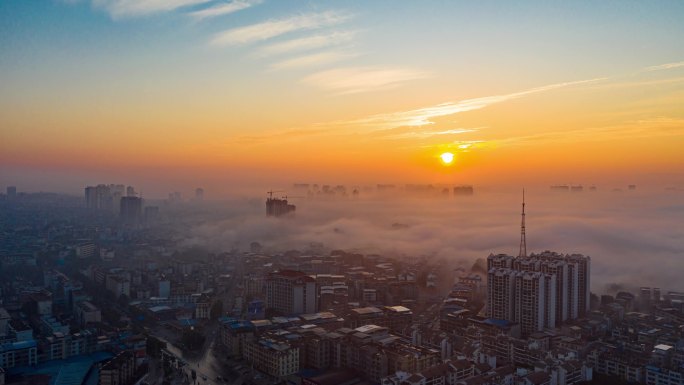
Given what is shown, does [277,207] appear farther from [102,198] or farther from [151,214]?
[102,198]

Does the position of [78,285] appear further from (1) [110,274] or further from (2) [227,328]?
(2) [227,328]

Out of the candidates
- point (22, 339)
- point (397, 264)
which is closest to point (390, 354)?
point (22, 339)

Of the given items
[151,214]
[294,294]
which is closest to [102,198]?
[151,214]

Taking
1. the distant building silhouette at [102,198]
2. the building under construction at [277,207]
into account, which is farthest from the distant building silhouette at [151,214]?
the building under construction at [277,207]

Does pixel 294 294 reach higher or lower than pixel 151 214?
lower

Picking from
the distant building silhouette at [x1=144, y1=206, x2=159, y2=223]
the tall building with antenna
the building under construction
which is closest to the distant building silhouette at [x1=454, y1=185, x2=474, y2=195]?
the building under construction

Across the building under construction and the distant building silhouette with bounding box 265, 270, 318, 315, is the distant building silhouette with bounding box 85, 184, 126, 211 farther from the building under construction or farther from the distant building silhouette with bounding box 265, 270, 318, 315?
the distant building silhouette with bounding box 265, 270, 318, 315
